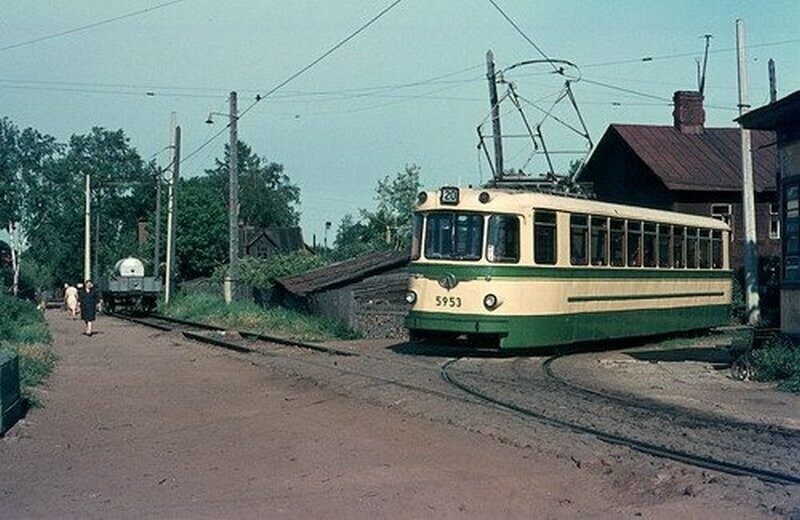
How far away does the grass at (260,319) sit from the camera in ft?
88.6

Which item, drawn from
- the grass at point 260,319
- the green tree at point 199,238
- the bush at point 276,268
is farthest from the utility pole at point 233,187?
the green tree at point 199,238

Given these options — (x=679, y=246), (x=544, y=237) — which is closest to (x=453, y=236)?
(x=544, y=237)

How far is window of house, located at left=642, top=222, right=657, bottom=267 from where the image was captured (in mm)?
20423

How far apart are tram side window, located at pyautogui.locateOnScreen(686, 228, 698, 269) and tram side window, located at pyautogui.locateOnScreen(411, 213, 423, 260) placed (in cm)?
724

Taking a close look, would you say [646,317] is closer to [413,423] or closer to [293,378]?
[293,378]

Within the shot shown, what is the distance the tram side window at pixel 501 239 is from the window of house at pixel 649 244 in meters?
4.33

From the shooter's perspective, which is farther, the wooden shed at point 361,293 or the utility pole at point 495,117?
the utility pole at point 495,117

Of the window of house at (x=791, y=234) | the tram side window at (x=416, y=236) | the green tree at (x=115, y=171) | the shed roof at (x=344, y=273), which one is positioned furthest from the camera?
the green tree at (x=115, y=171)

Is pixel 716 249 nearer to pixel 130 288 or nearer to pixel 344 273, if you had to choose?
pixel 344 273

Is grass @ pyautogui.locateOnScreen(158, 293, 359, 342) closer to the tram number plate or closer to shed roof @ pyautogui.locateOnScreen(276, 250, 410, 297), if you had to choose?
shed roof @ pyautogui.locateOnScreen(276, 250, 410, 297)

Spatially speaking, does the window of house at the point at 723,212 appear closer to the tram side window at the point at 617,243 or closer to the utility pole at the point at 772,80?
the utility pole at the point at 772,80

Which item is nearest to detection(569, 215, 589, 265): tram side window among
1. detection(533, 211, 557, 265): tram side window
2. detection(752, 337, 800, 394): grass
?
detection(533, 211, 557, 265): tram side window

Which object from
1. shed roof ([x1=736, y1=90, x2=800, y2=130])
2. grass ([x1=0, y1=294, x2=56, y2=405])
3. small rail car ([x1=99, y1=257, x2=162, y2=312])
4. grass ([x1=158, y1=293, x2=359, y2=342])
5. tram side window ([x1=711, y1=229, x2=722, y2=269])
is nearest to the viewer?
grass ([x1=0, y1=294, x2=56, y2=405])

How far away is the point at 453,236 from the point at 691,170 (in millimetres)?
24366
